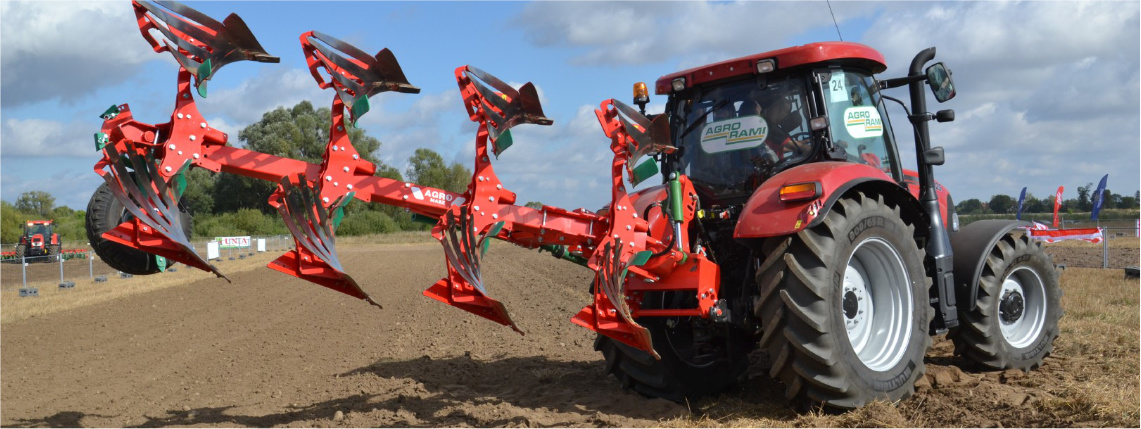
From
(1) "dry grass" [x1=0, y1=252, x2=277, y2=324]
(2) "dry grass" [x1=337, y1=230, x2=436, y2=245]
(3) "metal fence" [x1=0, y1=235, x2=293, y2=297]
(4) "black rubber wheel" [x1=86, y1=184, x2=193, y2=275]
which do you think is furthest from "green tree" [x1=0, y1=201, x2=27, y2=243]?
(4) "black rubber wheel" [x1=86, y1=184, x2=193, y2=275]

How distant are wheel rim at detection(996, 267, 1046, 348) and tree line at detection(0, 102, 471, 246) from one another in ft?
30.3

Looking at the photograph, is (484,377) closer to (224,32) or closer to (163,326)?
(224,32)

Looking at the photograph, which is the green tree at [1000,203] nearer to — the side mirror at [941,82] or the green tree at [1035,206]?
the green tree at [1035,206]

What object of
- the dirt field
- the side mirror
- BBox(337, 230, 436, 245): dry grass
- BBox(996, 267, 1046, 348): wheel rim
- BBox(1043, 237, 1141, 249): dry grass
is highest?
the side mirror

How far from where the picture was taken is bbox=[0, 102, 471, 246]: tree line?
69.7 feet

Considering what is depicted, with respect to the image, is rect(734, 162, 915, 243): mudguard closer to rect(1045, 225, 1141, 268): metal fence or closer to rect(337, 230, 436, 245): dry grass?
rect(1045, 225, 1141, 268): metal fence

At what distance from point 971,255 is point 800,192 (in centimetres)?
193

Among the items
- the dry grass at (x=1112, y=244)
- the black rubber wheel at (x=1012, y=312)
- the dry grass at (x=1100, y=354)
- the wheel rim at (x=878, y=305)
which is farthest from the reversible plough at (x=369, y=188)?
the dry grass at (x=1112, y=244)

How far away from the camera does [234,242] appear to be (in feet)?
102

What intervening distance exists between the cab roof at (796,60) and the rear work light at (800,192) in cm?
96

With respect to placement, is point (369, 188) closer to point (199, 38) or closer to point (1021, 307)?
point (199, 38)

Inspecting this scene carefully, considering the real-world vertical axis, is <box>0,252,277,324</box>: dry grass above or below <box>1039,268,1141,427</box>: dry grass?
above

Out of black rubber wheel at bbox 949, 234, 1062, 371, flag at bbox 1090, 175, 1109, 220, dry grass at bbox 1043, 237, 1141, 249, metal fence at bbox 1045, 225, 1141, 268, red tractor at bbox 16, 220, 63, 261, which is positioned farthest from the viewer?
red tractor at bbox 16, 220, 63, 261

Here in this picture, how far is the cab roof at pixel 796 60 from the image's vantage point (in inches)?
199
